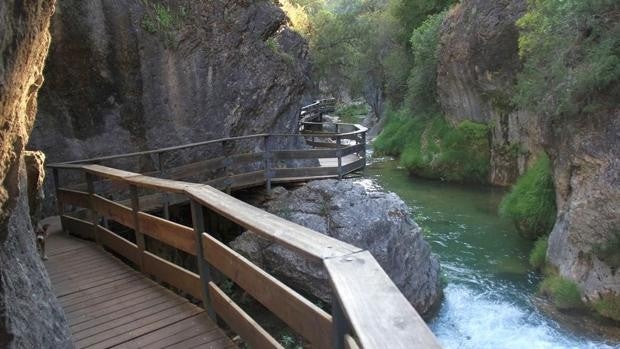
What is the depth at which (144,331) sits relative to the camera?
Result: 4055 mm

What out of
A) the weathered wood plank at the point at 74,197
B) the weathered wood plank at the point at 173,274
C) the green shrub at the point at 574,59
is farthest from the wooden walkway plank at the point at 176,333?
the green shrub at the point at 574,59

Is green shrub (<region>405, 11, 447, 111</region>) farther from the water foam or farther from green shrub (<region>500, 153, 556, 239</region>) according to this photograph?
the water foam

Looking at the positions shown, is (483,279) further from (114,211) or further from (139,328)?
(139,328)

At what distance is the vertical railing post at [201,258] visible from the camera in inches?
155

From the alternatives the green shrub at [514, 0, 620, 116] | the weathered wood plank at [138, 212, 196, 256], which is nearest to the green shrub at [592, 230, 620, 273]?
the green shrub at [514, 0, 620, 116]

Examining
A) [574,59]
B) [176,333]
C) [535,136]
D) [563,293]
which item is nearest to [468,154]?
[535,136]

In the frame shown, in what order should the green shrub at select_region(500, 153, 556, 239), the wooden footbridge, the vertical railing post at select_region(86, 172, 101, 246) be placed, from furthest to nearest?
the green shrub at select_region(500, 153, 556, 239) → the vertical railing post at select_region(86, 172, 101, 246) → the wooden footbridge

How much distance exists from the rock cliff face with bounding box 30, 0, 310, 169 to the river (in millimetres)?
5510

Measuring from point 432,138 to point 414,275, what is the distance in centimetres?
1479

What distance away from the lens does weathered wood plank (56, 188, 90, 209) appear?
662 centimetres

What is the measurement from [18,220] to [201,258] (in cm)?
143

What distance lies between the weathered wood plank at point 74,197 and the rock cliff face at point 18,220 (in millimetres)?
3483

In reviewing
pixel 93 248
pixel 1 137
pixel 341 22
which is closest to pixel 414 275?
pixel 93 248

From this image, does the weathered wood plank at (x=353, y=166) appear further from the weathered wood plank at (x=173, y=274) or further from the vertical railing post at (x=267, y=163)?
the weathered wood plank at (x=173, y=274)
